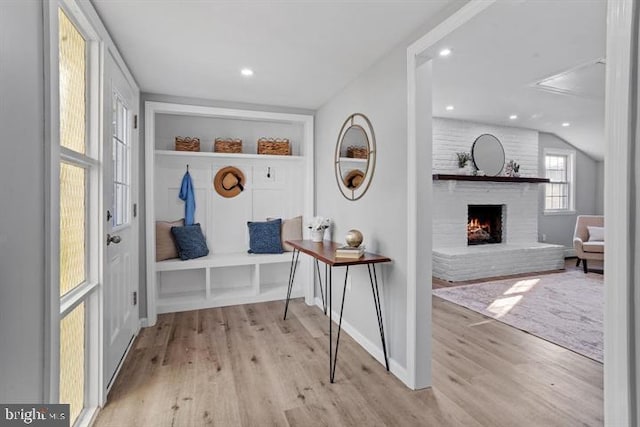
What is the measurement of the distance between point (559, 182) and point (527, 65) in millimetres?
4767

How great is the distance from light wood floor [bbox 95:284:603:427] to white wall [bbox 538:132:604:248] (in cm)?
467

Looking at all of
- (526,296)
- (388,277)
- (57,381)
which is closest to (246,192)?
Answer: (388,277)

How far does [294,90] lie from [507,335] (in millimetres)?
3010

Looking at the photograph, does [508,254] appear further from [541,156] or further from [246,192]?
[246,192]

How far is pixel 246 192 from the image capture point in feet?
13.5

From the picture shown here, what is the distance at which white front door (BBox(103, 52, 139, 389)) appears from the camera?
80.4 inches

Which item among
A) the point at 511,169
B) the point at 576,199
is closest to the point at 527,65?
the point at 511,169

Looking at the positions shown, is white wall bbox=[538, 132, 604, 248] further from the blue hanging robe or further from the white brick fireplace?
the blue hanging robe

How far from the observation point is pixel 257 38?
7.27ft

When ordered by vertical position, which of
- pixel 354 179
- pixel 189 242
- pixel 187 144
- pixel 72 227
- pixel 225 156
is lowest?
pixel 189 242

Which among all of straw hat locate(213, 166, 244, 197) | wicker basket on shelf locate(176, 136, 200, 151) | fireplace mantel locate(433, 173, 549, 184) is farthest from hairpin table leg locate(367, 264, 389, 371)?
fireplace mantel locate(433, 173, 549, 184)

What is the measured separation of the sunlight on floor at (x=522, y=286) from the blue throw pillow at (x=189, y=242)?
3831mm

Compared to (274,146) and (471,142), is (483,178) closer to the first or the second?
(471,142)

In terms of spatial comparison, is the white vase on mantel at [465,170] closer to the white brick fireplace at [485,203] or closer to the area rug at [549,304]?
the white brick fireplace at [485,203]
